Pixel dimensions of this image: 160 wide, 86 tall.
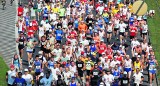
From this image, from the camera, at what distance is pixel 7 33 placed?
38.2 meters

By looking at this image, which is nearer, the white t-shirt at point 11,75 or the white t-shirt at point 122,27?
the white t-shirt at point 11,75

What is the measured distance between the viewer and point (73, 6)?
4131 cm

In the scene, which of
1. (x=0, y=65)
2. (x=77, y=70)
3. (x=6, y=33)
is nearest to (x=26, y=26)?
(x=6, y=33)

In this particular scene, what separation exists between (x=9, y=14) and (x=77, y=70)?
1477cm

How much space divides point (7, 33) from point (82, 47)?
312 inches

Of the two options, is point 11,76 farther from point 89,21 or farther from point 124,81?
point 89,21

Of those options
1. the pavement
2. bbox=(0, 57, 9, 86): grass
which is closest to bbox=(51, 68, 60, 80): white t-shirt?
bbox=(0, 57, 9, 86): grass

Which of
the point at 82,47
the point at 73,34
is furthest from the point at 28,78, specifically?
the point at 73,34

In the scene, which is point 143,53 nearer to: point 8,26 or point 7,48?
point 7,48

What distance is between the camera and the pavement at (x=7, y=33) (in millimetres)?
34213

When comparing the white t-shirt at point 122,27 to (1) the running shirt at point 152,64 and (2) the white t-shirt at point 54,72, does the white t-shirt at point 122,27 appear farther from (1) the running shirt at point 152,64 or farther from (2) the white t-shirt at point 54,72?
(2) the white t-shirt at point 54,72

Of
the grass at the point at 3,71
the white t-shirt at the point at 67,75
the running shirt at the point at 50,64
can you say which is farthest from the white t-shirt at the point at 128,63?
the grass at the point at 3,71

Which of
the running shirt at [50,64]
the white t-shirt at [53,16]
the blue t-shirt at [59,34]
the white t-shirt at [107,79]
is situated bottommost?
the white t-shirt at [107,79]

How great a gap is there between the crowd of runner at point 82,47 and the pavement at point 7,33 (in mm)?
913
